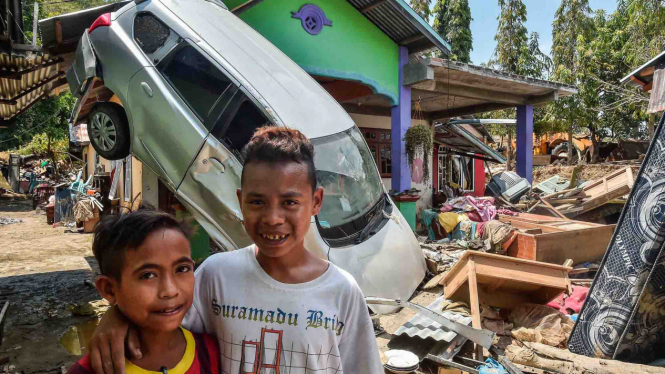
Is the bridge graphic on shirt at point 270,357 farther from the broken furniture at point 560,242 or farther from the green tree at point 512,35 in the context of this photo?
the green tree at point 512,35

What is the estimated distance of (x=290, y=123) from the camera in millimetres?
4352

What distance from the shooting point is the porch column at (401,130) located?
8.23m

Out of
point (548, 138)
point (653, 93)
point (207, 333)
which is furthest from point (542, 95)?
point (548, 138)

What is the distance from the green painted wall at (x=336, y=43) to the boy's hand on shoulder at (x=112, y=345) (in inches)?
255

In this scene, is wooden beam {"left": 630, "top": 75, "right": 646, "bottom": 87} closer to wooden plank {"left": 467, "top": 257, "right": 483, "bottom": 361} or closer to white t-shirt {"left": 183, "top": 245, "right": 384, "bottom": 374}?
wooden plank {"left": 467, "top": 257, "right": 483, "bottom": 361}

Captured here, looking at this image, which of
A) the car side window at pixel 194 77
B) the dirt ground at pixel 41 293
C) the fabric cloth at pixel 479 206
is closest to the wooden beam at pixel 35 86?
the dirt ground at pixel 41 293

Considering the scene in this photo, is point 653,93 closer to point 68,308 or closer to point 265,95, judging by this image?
point 265,95

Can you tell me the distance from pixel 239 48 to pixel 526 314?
4607 mm

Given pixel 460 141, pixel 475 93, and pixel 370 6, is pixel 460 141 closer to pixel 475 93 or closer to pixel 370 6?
pixel 475 93

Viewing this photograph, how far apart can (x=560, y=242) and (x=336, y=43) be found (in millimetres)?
5261

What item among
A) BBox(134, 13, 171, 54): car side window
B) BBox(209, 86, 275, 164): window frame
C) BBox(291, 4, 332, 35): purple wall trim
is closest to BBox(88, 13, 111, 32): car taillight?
BBox(134, 13, 171, 54): car side window

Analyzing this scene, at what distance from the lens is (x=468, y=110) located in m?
11.7

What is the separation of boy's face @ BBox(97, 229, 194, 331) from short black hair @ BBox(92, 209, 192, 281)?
2 cm

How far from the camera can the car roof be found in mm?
4504
